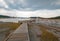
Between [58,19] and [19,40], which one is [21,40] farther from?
[58,19]

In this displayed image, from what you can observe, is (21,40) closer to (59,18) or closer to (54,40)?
(54,40)

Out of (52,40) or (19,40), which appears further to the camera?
(52,40)

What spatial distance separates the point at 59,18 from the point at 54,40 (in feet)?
592

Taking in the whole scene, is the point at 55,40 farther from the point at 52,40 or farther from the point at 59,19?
the point at 59,19

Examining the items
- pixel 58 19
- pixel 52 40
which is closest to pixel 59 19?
pixel 58 19

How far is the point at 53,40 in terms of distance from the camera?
21.2 m

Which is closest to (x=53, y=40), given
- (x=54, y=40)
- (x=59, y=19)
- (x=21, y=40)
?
(x=54, y=40)

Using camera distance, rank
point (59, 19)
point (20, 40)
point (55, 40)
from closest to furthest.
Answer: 1. point (20, 40)
2. point (55, 40)
3. point (59, 19)

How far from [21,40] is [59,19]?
179m

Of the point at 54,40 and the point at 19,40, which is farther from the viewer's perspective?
the point at 54,40

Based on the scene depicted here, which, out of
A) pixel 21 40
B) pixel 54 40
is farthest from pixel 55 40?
pixel 21 40

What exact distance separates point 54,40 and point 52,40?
29 cm

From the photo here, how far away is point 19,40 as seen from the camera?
64.1ft

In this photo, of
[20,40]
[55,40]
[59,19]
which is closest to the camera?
[20,40]
